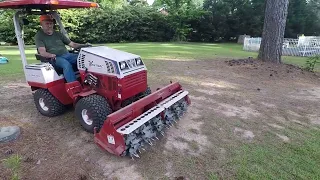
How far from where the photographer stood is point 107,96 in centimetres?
353

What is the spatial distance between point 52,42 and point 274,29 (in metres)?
6.67

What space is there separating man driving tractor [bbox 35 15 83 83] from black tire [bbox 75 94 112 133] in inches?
22.5

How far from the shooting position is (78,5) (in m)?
3.81

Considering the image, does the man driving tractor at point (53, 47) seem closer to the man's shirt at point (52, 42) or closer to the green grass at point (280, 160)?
the man's shirt at point (52, 42)

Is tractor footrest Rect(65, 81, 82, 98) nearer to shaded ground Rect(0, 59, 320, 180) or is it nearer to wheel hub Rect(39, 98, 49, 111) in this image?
shaded ground Rect(0, 59, 320, 180)

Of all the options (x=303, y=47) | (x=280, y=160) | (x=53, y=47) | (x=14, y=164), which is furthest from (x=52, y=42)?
(x=303, y=47)

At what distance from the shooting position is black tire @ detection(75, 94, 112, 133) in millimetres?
3252

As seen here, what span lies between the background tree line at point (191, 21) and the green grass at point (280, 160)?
69.0 feet

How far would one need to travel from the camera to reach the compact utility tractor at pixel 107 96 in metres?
2.88

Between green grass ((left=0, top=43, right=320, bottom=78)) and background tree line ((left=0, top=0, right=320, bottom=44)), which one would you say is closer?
green grass ((left=0, top=43, right=320, bottom=78))

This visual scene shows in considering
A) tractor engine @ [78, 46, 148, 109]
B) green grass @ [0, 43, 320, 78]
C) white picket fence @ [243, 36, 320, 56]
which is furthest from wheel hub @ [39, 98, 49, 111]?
white picket fence @ [243, 36, 320, 56]

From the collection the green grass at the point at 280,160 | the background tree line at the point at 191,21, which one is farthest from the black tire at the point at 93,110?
the background tree line at the point at 191,21

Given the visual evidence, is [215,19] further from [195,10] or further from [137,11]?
[137,11]

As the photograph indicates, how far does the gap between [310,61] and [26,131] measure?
895 cm
